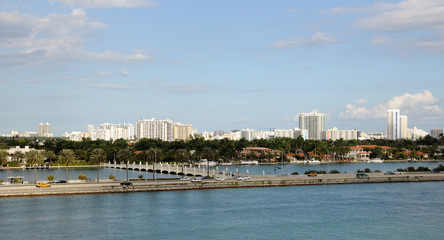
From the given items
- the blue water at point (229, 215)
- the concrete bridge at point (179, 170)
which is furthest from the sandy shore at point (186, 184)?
the concrete bridge at point (179, 170)

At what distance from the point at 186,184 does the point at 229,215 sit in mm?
23252

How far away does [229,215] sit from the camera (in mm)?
64500

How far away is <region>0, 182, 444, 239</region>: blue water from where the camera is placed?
178 feet

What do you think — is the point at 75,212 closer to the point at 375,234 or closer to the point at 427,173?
the point at 375,234

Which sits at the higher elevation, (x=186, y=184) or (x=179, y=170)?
(x=179, y=170)

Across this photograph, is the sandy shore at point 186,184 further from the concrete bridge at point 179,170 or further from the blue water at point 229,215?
the concrete bridge at point 179,170

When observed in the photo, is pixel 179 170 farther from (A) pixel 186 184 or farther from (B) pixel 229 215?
(B) pixel 229 215

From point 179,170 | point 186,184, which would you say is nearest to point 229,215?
point 186,184

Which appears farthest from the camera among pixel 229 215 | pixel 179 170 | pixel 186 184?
pixel 179 170

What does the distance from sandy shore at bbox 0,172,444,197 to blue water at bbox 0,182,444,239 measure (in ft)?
6.86

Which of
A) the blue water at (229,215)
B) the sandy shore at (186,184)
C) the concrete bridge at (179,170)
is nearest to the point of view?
the blue water at (229,215)

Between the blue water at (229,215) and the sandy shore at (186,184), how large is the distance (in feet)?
6.86

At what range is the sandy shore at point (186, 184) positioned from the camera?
76625 millimetres

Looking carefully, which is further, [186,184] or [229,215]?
[186,184]
